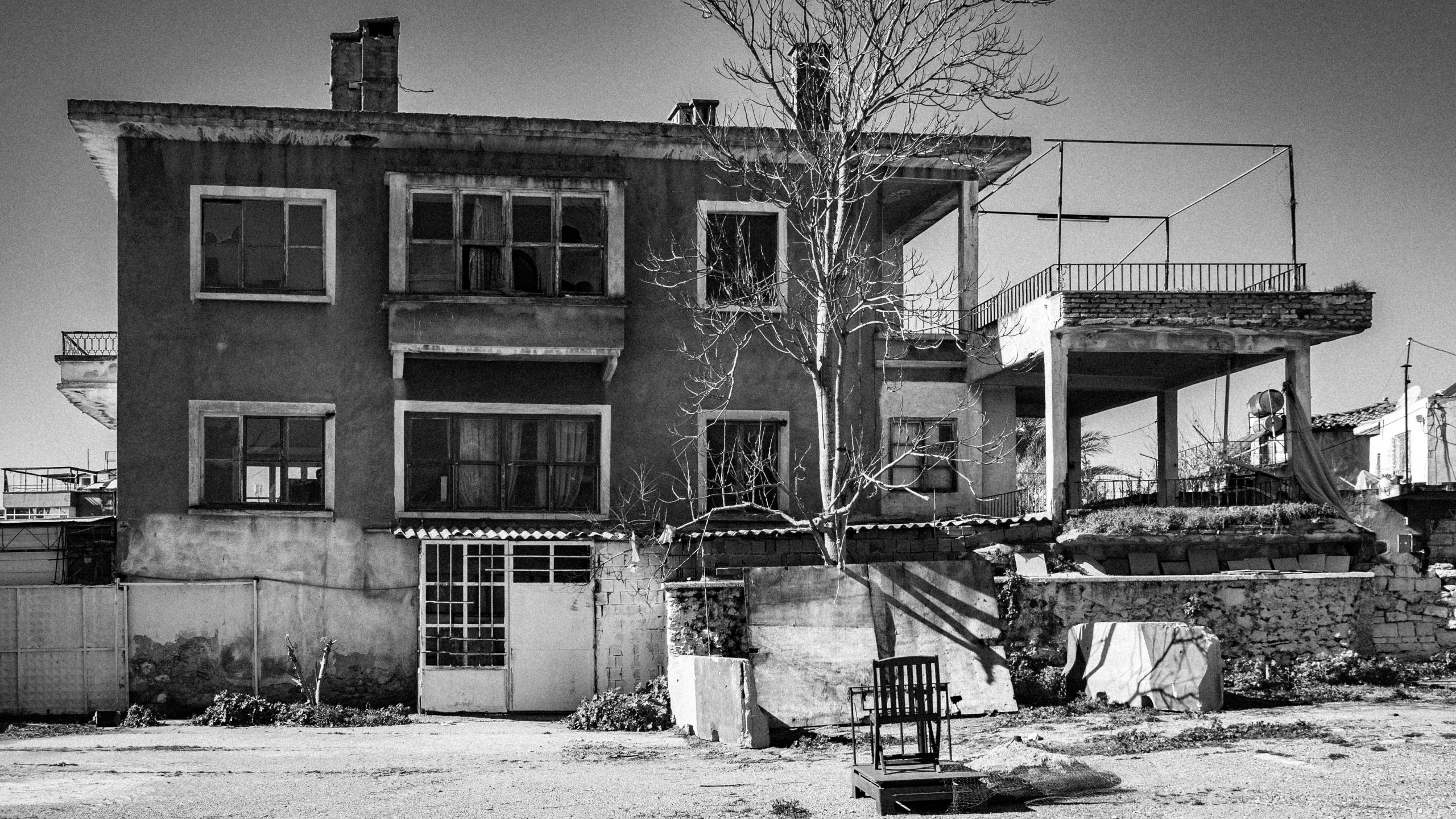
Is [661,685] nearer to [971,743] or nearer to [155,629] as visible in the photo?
[971,743]

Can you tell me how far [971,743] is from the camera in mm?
16750

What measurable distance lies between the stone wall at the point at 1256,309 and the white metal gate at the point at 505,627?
1000cm

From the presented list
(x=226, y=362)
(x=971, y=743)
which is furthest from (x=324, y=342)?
(x=971, y=743)

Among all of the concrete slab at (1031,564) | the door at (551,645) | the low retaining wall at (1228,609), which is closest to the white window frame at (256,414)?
the door at (551,645)

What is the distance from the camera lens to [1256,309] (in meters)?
23.6

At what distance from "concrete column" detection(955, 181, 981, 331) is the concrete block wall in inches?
285

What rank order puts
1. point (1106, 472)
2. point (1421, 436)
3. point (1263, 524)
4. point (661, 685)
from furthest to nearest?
point (1421, 436) < point (1106, 472) < point (1263, 524) < point (661, 685)

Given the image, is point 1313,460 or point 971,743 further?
point 1313,460

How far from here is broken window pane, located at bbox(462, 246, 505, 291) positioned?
23.5 metres

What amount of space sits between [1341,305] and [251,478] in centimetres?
1802

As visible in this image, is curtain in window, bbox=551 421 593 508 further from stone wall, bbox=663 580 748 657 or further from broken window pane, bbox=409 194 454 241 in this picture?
stone wall, bbox=663 580 748 657

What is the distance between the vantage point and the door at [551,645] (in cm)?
2220

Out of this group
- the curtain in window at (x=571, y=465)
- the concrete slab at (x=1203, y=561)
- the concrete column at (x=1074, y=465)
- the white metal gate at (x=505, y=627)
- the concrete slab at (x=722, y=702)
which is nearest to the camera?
the concrete slab at (x=722, y=702)

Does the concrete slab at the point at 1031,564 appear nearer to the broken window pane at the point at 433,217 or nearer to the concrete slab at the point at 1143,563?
the concrete slab at the point at 1143,563
